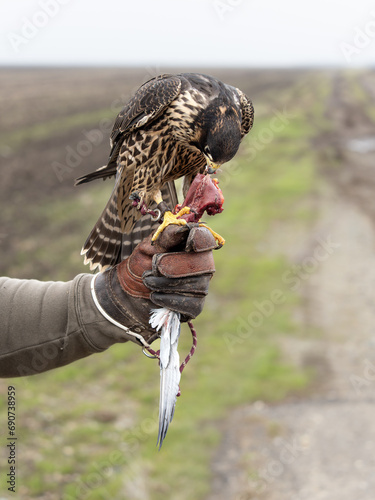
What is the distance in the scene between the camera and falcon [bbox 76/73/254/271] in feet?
10.6

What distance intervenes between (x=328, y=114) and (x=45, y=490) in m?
29.1

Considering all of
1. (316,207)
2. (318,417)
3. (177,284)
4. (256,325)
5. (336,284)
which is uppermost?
(177,284)

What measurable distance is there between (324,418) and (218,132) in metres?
4.73

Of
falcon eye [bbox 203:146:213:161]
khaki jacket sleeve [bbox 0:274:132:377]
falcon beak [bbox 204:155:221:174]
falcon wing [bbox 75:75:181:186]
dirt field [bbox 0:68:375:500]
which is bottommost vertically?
dirt field [bbox 0:68:375:500]

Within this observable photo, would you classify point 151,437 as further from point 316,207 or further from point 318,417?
point 316,207

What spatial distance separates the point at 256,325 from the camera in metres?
8.88

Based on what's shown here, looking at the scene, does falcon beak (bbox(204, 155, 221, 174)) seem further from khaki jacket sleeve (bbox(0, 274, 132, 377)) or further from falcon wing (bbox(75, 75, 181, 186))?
khaki jacket sleeve (bbox(0, 274, 132, 377))

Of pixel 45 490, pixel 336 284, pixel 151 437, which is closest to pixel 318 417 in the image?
pixel 151 437

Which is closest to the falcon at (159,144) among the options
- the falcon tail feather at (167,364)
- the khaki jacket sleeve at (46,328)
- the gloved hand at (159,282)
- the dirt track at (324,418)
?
the gloved hand at (159,282)

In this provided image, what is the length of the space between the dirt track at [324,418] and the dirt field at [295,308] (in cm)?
1

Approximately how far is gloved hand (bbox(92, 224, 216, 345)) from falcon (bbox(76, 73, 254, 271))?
1.21 ft

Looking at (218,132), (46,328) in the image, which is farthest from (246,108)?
(46,328)

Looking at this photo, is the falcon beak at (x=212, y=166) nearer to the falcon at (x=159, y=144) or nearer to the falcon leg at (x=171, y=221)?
the falcon at (x=159, y=144)

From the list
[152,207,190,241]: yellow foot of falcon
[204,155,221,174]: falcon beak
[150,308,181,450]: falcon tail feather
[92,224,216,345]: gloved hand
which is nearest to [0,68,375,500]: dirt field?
[92,224,216,345]: gloved hand
